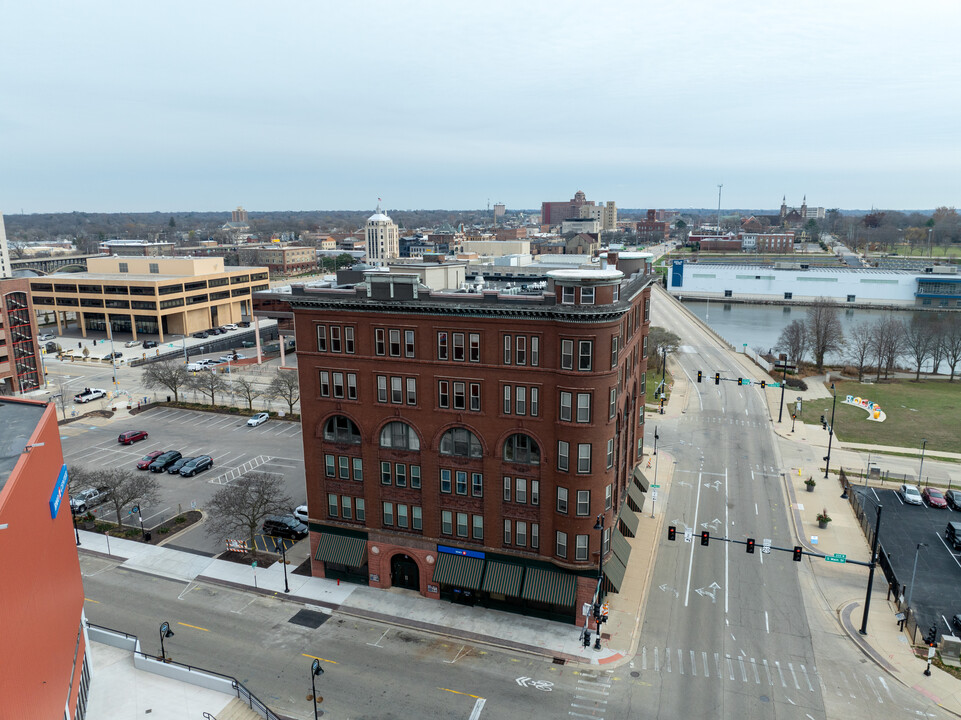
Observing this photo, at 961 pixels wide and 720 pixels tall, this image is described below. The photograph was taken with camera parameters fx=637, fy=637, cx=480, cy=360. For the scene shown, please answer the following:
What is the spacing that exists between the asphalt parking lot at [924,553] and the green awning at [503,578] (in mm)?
24022

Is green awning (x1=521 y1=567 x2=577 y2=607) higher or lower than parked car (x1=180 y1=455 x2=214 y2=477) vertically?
higher

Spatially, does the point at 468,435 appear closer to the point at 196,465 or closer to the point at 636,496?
the point at 636,496

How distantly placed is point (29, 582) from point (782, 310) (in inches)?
7724

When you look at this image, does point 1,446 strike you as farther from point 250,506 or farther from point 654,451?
point 654,451

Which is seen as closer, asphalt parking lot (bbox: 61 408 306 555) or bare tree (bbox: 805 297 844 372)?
asphalt parking lot (bbox: 61 408 306 555)

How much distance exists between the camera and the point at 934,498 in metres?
53.8

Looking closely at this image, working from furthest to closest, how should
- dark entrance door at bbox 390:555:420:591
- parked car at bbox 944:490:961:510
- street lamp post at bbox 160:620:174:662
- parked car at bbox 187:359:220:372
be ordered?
parked car at bbox 187:359:220:372 → parked car at bbox 944:490:961:510 → dark entrance door at bbox 390:555:420:591 → street lamp post at bbox 160:620:174:662

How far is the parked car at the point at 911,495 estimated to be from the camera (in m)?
53.8

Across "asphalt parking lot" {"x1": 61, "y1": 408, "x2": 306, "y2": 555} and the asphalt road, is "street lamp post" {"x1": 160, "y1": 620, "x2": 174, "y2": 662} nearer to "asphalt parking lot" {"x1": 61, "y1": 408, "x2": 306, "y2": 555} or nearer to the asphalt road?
the asphalt road

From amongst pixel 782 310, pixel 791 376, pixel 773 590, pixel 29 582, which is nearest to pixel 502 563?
pixel 773 590

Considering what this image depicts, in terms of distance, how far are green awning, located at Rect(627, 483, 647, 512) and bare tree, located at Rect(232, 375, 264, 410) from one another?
48695mm

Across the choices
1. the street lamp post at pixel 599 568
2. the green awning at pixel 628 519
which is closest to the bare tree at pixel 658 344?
the green awning at pixel 628 519

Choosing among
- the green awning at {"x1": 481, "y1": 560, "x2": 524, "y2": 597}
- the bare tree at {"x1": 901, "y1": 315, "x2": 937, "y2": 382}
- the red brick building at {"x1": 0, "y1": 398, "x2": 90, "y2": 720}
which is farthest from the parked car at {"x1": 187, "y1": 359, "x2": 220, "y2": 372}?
the bare tree at {"x1": 901, "y1": 315, "x2": 937, "y2": 382}

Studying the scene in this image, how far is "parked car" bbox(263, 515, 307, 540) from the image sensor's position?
49438mm
